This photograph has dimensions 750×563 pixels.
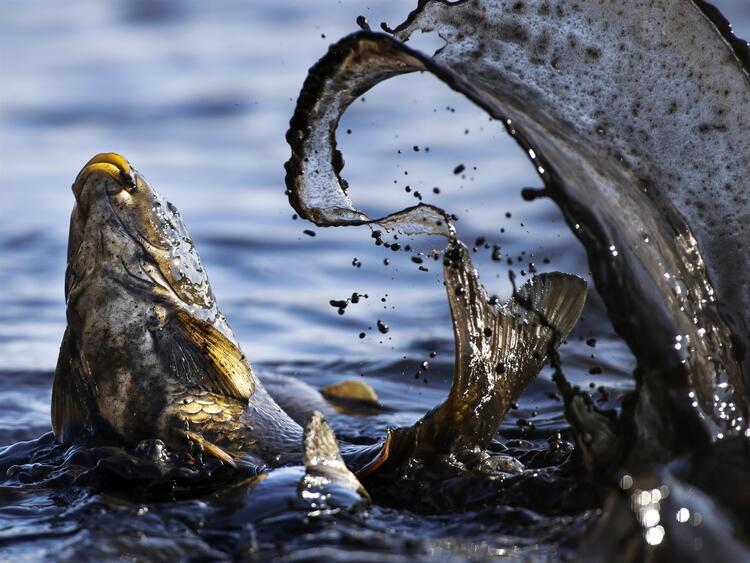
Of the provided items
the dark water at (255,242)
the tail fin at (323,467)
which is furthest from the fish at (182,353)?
the tail fin at (323,467)

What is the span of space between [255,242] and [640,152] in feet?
17.1

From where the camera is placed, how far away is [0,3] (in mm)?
14008

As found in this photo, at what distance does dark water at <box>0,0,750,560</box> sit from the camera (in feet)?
11.0

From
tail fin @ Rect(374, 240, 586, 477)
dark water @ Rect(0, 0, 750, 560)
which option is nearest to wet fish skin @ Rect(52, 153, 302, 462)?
dark water @ Rect(0, 0, 750, 560)

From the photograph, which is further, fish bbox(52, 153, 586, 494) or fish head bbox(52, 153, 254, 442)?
fish head bbox(52, 153, 254, 442)

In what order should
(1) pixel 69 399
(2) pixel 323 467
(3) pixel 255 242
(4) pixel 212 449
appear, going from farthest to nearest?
(3) pixel 255 242, (1) pixel 69 399, (4) pixel 212 449, (2) pixel 323 467

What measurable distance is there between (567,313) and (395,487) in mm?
762

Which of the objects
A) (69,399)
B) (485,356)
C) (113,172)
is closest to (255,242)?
(113,172)

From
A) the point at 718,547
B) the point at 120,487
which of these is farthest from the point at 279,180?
the point at 718,547

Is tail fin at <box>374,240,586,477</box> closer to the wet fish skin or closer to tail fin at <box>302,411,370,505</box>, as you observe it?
tail fin at <box>302,411,370,505</box>

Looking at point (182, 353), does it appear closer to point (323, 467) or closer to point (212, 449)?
point (212, 449)

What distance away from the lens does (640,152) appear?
11.6 feet

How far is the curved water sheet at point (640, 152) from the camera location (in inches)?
127

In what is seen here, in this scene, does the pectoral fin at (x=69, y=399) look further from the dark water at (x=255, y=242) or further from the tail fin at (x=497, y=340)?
the tail fin at (x=497, y=340)
